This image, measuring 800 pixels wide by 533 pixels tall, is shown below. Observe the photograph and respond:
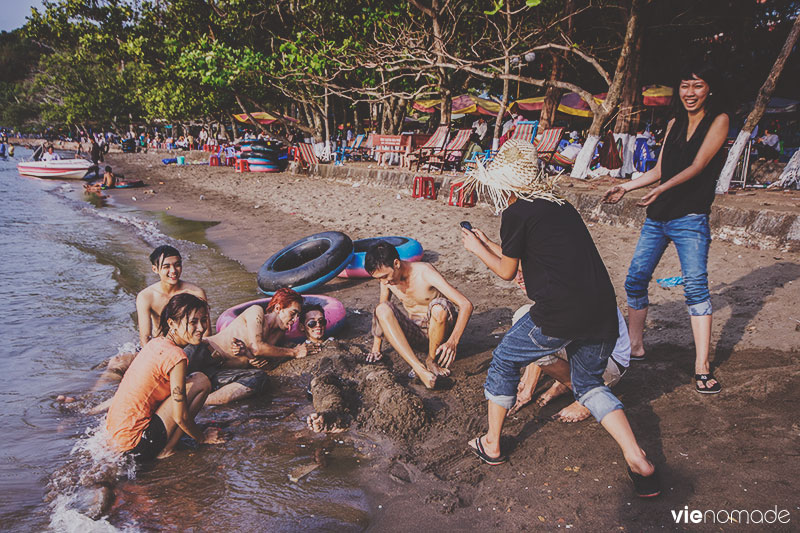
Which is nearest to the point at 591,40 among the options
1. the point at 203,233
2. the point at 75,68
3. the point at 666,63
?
the point at 666,63

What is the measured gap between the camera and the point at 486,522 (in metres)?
2.37

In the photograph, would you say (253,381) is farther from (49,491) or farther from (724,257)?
(724,257)

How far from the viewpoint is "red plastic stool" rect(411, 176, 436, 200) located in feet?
37.1

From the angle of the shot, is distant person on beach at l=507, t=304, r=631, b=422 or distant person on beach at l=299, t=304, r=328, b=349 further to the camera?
distant person on beach at l=299, t=304, r=328, b=349

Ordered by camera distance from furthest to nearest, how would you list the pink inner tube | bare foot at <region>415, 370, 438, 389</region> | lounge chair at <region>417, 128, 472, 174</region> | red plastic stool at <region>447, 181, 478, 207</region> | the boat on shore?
the boat on shore < lounge chair at <region>417, 128, 472, 174</region> < red plastic stool at <region>447, 181, 478, 207</region> < the pink inner tube < bare foot at <region>415, 370, 438, 389</region>

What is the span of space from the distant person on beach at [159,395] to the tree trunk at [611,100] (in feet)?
30.2

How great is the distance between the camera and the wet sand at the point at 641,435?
2.36 m

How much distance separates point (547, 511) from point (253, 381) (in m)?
2.58

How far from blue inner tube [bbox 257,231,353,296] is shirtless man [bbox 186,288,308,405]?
58.4 inches

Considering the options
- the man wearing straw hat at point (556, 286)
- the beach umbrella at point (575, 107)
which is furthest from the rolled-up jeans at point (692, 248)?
the beach umbrella at point (575, 107)

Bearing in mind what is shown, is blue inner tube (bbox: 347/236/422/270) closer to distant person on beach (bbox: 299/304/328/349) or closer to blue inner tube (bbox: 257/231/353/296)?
blue inner tube (bbox: 257/231/353/296)

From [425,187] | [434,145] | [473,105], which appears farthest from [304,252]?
[473,105]

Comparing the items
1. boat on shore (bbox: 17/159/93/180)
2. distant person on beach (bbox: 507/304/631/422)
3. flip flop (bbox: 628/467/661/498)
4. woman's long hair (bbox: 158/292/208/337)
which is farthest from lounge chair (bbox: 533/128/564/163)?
boat on shore (bbox: 17/159/93/180)

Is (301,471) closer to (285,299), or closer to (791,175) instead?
(285,299)
